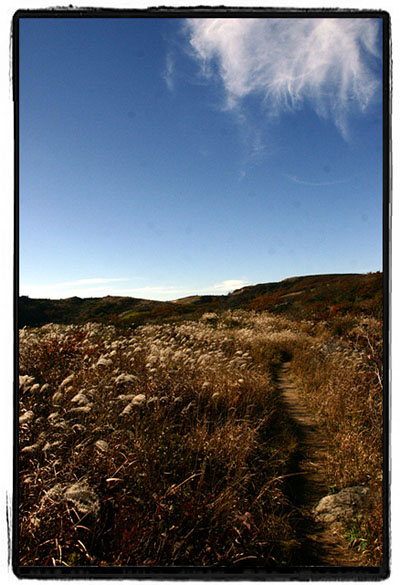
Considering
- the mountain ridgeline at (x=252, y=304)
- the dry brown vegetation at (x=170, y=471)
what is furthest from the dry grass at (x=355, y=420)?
the mountain ridgeline at (x=252, y=304)

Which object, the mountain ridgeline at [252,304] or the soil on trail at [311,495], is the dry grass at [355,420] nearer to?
the soil on trail at [311,495]

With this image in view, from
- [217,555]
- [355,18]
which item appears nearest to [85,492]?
[217,555]

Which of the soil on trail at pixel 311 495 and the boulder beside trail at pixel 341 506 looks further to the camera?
the boulder beside trail at pixel 341 506

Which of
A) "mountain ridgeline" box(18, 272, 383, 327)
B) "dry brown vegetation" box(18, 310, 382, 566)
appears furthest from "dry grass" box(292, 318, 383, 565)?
"mountain ridgeline" box(18, 272, 383, 327)

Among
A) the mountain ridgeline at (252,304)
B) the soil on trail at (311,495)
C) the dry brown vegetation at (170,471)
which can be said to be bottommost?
the soil on trail at (311,495)

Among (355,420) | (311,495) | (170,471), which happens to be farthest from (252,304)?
(170,471)

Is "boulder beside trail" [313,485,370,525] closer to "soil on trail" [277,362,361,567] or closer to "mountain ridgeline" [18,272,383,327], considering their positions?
"soil on trail" [277,362,361,567]

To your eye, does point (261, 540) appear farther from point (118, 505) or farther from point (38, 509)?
point (38, 509)
